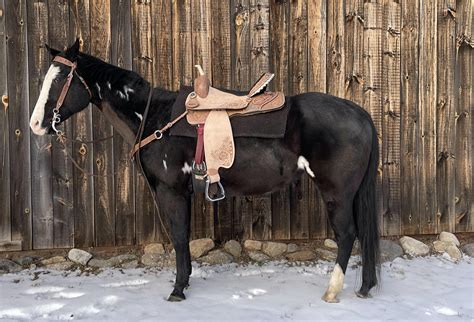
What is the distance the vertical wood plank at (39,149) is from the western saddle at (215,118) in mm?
1823

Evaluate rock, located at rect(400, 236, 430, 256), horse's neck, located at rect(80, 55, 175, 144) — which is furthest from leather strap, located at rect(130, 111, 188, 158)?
rock, located at rect(400, 236, 430, 256)

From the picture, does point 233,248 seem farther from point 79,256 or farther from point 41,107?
point 41,107

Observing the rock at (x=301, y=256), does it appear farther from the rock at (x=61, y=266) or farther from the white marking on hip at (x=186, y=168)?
the rock at (x=61, y=266)

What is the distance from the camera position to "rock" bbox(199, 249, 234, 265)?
155 inches

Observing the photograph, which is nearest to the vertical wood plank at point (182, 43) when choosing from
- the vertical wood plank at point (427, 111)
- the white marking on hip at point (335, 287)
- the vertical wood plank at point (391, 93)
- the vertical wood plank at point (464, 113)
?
the vertical wood plank at point (391, 93)

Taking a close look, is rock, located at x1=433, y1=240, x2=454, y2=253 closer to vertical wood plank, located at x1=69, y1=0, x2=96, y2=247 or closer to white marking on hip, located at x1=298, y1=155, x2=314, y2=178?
white marking on hip, located at x1=298, y1=155, x2=314, y2=178

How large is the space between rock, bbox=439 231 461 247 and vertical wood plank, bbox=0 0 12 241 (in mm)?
4586

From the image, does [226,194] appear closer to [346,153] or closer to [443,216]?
[346,153]

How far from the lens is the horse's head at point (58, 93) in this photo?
3.09 metres

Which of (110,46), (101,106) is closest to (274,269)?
(101,106)

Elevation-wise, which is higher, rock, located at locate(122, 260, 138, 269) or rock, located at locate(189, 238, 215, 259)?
rock, located at locate(189, 238, 215, 259)

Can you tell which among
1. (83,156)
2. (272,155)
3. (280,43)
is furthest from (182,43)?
(272,155)

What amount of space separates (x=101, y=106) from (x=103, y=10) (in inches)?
51.2

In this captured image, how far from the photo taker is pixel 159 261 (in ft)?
12.8
